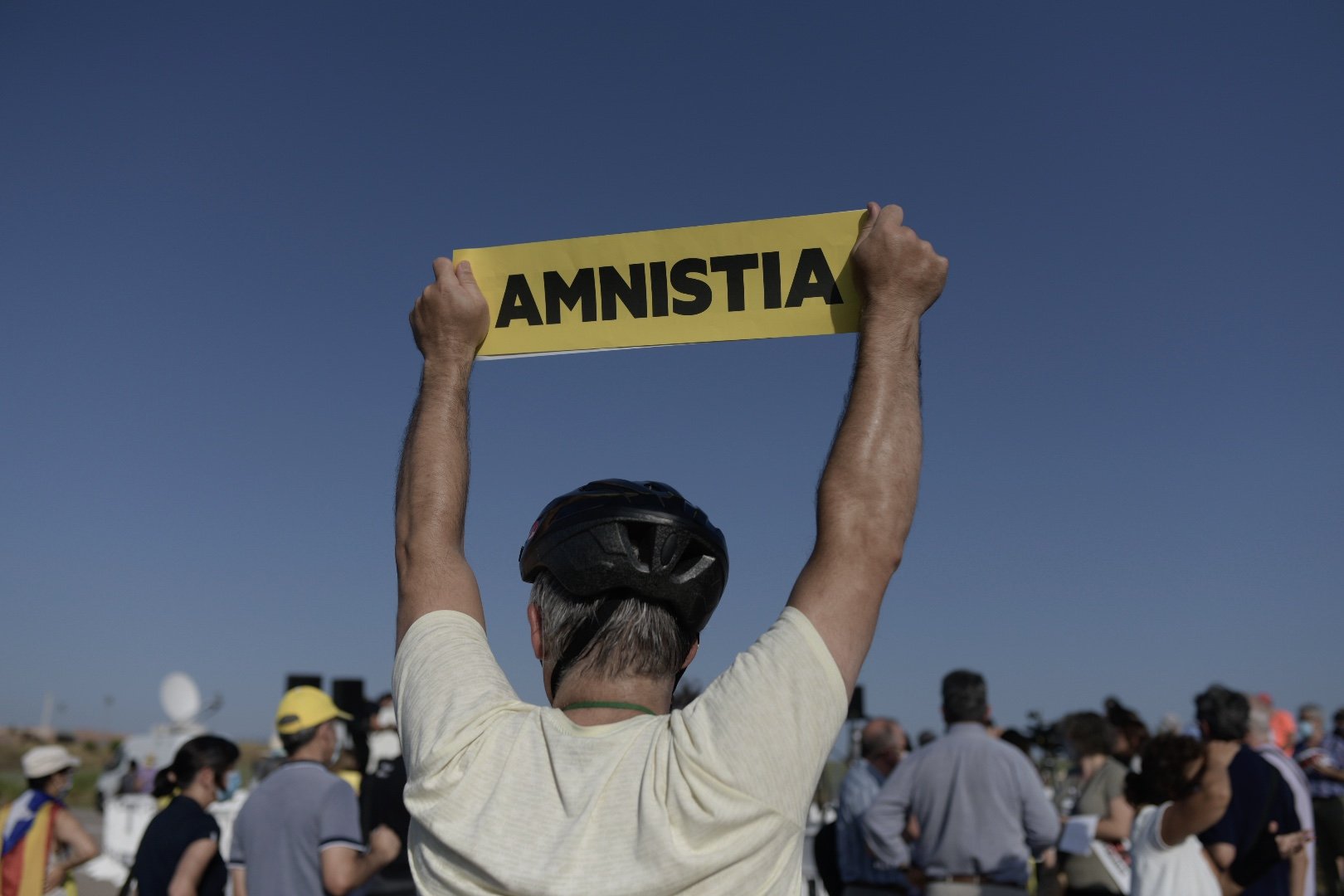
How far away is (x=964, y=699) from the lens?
6289 mm

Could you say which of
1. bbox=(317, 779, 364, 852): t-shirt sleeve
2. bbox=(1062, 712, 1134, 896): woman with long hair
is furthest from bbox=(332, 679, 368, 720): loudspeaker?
bbox=(1062, 712, 1134, 896): woman with long hair

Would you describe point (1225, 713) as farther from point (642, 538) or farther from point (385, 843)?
point (642, 538)

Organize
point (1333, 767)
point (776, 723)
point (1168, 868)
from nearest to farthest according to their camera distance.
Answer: point (776, 723) < point (1168, 868) < point (1333, 767)

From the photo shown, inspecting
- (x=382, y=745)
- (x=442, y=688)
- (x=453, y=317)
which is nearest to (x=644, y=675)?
(x=442, y=688)

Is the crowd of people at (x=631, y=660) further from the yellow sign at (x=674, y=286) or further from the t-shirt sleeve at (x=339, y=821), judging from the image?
the t-shirt sleeve at (x=339, y=821)


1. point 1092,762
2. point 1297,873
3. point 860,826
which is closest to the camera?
point 1297,873

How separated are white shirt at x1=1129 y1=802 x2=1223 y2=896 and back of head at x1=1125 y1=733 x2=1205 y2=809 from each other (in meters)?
0.08

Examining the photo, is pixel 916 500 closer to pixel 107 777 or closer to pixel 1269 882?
pixel 1269 882

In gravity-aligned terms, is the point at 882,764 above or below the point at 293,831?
below

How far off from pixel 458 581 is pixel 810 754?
2.11 ft

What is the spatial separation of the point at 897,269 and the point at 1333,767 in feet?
39.7

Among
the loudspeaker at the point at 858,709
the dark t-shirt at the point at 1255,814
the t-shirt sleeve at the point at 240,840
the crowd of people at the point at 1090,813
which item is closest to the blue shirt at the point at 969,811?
the crowd of people at the point at 1090,813

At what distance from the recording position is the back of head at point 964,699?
6289 millimetres

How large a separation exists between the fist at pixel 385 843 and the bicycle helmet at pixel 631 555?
13.6 feet
